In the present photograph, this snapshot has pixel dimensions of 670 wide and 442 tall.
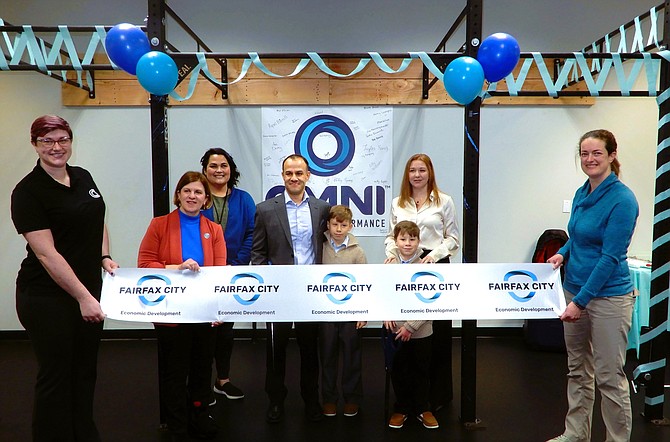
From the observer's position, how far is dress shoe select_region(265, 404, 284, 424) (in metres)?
2.98

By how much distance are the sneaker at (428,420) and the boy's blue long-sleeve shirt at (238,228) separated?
1.52m

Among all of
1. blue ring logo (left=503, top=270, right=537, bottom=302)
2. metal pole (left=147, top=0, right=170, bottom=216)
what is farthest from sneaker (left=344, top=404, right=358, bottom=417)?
metal pole (left=147, top=0, right=170, bottom=216)

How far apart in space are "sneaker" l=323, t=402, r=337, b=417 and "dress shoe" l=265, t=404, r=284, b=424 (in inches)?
11.3

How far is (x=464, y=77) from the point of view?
2510 mm

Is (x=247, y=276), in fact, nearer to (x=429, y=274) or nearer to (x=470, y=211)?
(x=429, y=274)

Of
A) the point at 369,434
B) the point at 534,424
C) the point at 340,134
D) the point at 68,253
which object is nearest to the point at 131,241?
the point at 340,134

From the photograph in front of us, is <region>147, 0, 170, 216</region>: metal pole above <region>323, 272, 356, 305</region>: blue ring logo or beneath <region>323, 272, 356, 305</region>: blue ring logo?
above

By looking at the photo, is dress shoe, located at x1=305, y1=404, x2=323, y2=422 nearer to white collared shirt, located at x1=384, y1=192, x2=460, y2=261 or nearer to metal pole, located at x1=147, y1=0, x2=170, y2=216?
white collared shirt, located at x1=384, y1=192, x2=460, y2=261

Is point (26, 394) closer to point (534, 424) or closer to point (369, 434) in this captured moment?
point (369, 434)

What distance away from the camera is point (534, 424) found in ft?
9.82

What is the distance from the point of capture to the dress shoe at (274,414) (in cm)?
298

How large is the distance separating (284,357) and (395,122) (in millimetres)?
2641

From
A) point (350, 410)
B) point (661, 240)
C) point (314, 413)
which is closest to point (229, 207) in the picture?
point (314, 413)

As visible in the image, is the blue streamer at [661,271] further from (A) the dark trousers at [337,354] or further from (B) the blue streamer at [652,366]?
(A) the dark trousers at [337,354]
